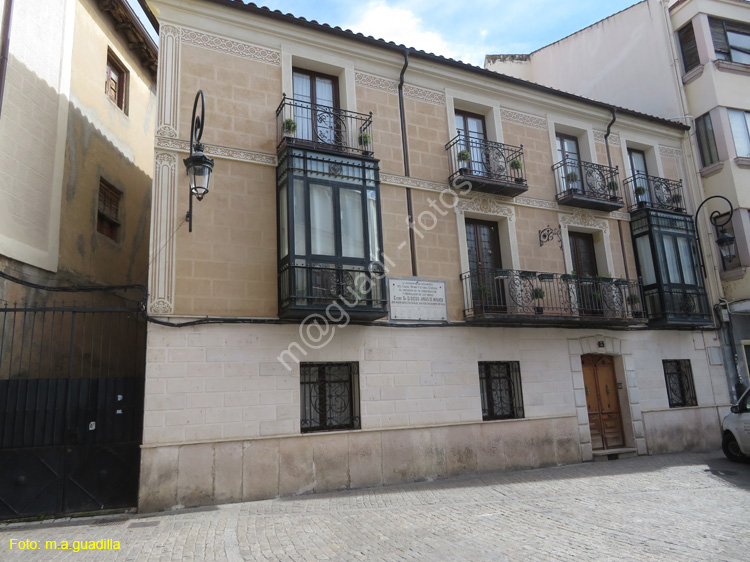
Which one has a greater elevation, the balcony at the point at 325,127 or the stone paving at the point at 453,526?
the balcony at the point at 325,127

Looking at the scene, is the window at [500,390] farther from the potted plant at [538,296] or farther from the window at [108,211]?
the window at [108,211]

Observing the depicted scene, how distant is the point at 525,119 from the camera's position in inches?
505

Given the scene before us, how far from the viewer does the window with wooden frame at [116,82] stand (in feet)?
41.3

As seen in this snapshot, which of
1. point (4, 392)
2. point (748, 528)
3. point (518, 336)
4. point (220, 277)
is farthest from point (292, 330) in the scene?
point (748, 528)

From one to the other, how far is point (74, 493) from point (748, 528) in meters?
9.21

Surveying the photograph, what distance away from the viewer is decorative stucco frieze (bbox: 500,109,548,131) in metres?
12.6

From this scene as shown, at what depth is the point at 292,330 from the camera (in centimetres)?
914

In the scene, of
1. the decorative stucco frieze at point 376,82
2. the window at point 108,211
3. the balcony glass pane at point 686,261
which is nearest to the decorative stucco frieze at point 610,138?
the balcony glass pane at point 686,261

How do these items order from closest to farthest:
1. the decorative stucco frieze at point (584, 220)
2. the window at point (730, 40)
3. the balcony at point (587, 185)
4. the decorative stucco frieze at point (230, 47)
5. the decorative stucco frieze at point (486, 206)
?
the decorative stucco frieze at point (230, 47), the decorative stucco frieze at point (486, 206), the balcony at point (587, 185), the decorative stucco frieze at point (584, 220), the window at point (730, 40)

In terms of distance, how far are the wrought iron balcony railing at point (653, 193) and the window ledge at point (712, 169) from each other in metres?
0.89

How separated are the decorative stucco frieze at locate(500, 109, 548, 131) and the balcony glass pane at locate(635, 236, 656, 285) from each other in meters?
3.94

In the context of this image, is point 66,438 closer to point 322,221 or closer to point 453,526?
point 322,221

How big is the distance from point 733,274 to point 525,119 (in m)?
7.35

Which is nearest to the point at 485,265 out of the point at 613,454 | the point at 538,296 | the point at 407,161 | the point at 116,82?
the point at 538,296
